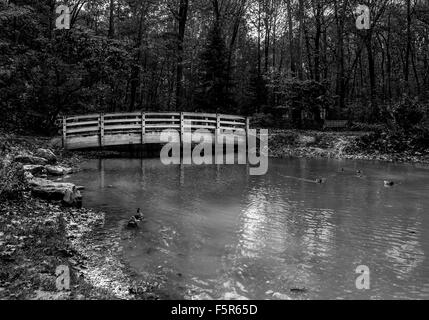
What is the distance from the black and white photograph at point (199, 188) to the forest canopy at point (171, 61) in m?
0.14

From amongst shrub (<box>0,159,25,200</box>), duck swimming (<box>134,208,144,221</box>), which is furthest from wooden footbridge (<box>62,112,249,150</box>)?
duck swimming (<box>134,208,144,221</box>)

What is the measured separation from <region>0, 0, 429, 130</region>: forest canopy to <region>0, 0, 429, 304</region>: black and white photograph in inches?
5.3

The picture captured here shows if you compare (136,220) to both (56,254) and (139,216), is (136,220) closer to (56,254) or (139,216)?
(139,216)

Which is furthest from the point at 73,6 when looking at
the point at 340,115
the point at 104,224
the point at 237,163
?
the point at 104,224

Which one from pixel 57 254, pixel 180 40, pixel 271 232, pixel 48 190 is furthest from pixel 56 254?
pixel 180 40

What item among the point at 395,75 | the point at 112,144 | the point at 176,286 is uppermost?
the point at 395,75

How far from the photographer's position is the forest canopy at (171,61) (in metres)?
20.3

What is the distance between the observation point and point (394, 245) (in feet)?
22.7

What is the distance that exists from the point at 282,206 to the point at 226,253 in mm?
3750

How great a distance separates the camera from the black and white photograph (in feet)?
17.3

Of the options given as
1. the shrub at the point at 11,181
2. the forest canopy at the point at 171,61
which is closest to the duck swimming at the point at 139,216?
the shrub at the point at 11,181

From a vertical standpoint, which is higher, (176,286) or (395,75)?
(395,75)

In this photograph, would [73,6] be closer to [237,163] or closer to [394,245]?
[237,163]
